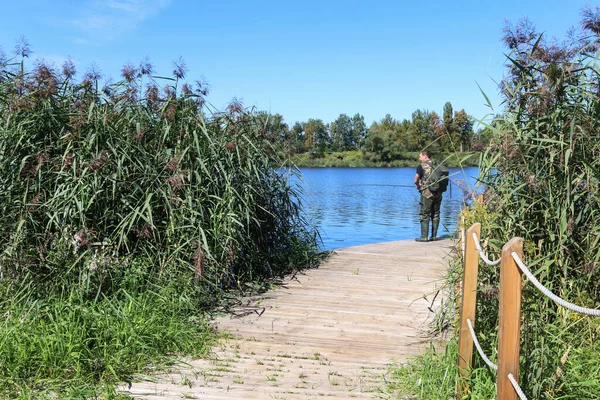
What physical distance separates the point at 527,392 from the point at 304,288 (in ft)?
11.2

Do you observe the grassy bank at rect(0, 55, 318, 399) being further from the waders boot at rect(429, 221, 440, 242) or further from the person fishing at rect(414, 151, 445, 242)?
the waders boot at rect(429, 221, 440, 242)

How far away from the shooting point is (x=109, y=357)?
3.71 m

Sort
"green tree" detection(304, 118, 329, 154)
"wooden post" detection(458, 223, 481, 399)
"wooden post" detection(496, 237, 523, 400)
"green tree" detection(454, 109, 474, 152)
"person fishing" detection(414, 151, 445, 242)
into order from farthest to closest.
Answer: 1. "green tree" detection(304, 118, 329, 154)
2. "person fishing" detection(414, 151, 445, 242)
3. "green tree" detection(454, 109, 474, 152)
4. "wooden post" detection(458, 223, 481, 399)
5. "wooden post" detection(496, 237, 523, 400)

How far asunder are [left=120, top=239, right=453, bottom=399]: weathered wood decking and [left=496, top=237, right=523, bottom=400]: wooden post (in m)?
1.27

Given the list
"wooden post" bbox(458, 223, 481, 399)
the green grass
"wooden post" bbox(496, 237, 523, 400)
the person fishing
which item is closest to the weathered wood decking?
the green grass

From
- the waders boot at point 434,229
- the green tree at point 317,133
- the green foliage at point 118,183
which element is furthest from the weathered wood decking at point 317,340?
the green tree at point 317,133

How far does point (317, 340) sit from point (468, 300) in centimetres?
159

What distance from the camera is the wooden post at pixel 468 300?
10.3ft

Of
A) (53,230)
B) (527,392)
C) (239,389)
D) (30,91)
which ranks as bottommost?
(239,389)

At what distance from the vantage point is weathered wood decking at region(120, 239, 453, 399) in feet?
11.4

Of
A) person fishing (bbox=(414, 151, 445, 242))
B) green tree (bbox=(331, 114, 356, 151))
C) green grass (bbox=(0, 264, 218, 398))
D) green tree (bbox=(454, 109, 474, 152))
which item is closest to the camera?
green grass (bbox=(0, 264, 218, 398))

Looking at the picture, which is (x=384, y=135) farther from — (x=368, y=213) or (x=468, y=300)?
(x=468, y=300)

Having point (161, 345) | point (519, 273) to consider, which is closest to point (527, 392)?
point (519, 273)

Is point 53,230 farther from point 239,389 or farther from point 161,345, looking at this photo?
point 239,389
